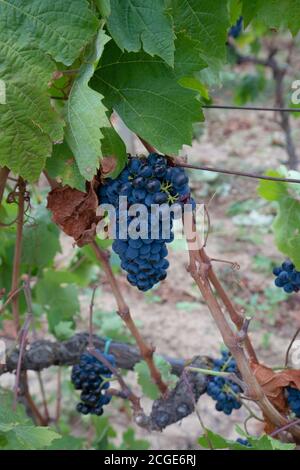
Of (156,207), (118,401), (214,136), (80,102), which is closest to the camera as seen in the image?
(80,102)

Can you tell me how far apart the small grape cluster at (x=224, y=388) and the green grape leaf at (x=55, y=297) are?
0.74m

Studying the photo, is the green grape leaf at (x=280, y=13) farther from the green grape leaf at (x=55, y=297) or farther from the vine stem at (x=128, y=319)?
the green grape leaf at (x=55, y=297)

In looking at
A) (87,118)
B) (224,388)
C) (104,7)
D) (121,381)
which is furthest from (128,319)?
(104,7)

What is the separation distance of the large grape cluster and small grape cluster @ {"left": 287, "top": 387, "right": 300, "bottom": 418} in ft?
1.53

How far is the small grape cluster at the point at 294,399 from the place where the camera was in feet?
4.60

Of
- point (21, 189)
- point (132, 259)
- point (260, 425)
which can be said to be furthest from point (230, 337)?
point (260, 425)

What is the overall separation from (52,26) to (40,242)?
107cm

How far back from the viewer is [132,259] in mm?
1192

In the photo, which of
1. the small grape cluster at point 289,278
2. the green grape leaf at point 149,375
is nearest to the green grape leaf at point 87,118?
the small grape cluster at point 289,278

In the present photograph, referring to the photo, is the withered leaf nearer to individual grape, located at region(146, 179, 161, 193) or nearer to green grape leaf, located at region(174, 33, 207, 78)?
individual grape, located at region(146, 179, 161, 193)

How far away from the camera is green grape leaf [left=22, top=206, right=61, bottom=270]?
1.97m

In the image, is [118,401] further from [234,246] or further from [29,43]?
[29,43]

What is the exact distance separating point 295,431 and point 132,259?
57 centimetres

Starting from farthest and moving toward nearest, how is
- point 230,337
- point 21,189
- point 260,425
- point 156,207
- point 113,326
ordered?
point 260,425, point 113,326, point 21,189, point 230,337, point 156,207
